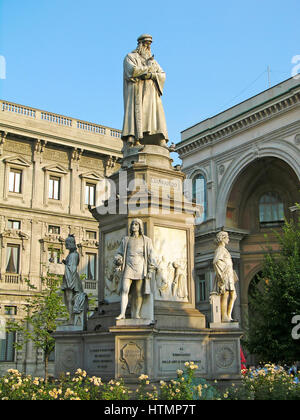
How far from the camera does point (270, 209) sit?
133 feet

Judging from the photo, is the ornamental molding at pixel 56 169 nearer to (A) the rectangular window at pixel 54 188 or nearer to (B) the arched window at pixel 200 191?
(A) the rectangular window at pixel 54 188

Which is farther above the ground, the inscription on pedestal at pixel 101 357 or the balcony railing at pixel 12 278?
the balcony railing at pixel 12 278

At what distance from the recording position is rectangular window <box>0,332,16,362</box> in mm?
33750

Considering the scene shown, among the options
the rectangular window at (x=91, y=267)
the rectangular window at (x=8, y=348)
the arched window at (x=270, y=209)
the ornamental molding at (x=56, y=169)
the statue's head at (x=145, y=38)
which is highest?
the ornamental molding at (x=56, y=169)

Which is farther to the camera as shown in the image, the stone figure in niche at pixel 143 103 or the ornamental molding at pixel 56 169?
the ornamental molding at pixel 56 169

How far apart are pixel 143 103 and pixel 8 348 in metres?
25.0

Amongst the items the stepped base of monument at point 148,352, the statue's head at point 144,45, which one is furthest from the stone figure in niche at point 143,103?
the stepped base of monument at point 148,352

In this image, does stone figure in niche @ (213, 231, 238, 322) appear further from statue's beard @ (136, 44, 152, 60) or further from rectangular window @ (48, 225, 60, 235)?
rectangular window @ (48, 225, 60, 235)

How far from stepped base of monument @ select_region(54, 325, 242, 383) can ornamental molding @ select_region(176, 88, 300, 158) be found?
Result: 2525 centimetres

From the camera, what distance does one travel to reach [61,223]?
38.6 meters

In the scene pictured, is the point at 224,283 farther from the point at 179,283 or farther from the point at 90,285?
the point at 90,285

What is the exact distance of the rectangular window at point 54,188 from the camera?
3909cm

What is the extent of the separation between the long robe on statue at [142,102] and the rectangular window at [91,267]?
2512cm

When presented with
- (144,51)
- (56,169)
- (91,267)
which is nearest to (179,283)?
(144,51)
